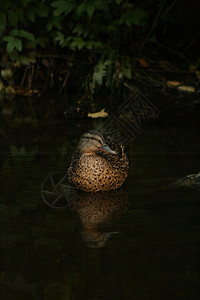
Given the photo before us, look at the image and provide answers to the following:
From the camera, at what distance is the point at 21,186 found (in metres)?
5.64

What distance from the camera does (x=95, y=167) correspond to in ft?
18.0

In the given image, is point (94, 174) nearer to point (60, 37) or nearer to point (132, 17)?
point (132, 17)

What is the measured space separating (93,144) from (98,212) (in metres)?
0.73

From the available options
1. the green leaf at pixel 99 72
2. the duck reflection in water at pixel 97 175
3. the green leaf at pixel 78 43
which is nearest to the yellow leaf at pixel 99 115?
the green leaf at pixel 99 72

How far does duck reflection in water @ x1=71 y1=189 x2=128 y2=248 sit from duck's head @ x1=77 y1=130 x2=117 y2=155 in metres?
0.36

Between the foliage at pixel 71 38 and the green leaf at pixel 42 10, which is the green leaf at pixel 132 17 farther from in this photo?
the green leaf at pixel 42 10

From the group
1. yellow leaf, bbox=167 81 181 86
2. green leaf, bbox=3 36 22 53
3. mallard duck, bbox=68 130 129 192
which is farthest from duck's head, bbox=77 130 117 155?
yellow leaf, bbox=167 81 181 86

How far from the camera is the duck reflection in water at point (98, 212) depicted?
455 cm

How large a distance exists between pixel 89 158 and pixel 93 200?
0.38 metres

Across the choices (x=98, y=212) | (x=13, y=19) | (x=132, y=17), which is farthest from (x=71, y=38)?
(x=98, y=212)

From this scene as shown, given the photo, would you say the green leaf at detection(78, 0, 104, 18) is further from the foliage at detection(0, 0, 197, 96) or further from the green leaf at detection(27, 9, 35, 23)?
the green leaf at detection(27, 9, 35, 23)

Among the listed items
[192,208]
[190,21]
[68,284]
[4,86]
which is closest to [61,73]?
[4,86]

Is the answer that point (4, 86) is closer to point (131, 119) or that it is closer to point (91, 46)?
point (91, 46)

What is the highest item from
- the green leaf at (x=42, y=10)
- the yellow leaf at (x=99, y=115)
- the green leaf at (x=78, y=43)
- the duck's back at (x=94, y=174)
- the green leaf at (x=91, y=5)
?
the green leaf at (x=91, y=5)
